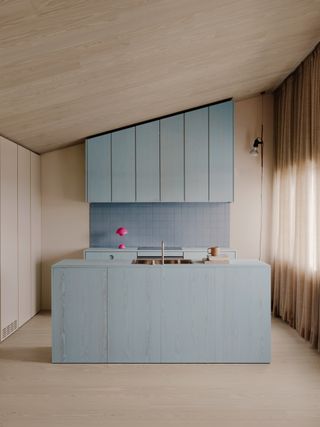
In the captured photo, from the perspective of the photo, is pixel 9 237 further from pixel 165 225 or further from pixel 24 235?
pixel 165 225

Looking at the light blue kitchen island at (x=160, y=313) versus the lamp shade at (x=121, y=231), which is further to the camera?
the lamp shade at (x=121, y=231)

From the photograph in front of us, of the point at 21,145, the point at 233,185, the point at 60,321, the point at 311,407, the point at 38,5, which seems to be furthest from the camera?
the point at 233,185

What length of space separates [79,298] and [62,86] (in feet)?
5.85

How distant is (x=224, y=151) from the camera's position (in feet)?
16.3

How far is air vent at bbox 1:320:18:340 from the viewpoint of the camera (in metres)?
4.03

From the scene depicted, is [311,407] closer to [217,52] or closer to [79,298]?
[79,298]

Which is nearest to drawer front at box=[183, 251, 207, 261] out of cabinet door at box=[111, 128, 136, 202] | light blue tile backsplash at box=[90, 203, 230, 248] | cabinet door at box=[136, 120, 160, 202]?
light blue tile backsplash at box=[90, 203, 230, 248]

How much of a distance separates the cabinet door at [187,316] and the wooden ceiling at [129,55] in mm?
1750

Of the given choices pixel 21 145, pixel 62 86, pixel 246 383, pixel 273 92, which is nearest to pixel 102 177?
pixel 21 145

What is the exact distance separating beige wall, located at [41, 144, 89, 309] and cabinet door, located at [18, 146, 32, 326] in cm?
53

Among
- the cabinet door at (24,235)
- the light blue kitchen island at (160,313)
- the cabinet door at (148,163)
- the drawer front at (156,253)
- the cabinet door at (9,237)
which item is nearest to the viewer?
the light blue kitchen island at (160,313)

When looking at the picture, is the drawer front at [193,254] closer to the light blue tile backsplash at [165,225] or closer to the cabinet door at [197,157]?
the light blue tile backsplash at [165,225]

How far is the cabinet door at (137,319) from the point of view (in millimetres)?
3393

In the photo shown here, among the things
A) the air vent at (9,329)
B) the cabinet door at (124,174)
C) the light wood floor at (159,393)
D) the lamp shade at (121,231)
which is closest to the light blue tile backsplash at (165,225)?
the lamp shade at (121,231)
